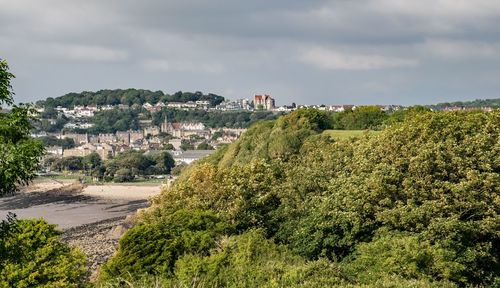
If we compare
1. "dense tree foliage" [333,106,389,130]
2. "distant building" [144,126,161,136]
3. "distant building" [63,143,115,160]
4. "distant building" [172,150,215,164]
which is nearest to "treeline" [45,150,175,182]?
"distant building" [172,150,215,164]

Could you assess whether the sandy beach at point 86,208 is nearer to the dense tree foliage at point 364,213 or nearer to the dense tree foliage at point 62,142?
the dense tree foliage at point 364,213

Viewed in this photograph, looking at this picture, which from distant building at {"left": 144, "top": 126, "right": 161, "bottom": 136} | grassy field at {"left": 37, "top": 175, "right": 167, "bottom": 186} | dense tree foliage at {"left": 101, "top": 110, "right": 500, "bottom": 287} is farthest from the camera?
distant building at {"left": 144, "top": 126, "right": 161, "bottom": 136}

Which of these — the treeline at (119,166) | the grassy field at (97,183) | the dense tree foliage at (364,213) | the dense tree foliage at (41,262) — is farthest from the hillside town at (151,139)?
the dense tree foliage at (41,262)

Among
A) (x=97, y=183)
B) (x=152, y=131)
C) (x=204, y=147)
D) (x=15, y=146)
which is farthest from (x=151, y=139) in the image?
(x=15, y=146)

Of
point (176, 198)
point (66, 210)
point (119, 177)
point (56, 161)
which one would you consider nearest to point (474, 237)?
point (176, 198)

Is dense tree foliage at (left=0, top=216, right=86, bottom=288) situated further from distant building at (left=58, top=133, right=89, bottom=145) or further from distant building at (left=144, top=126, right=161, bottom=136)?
distant building at (left=144, top=126, right=161, bottom=136)

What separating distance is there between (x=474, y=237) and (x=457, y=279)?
244 cm

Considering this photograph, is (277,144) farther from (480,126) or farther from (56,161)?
(56,161)

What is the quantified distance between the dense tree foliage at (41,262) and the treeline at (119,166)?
81.9 metres

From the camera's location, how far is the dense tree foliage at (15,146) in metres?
8.52

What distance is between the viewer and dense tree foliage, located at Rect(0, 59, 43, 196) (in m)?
8.52

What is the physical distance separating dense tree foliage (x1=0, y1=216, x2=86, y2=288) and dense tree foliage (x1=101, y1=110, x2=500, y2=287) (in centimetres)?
200

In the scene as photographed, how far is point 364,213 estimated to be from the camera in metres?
19.8

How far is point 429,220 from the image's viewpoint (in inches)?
733
